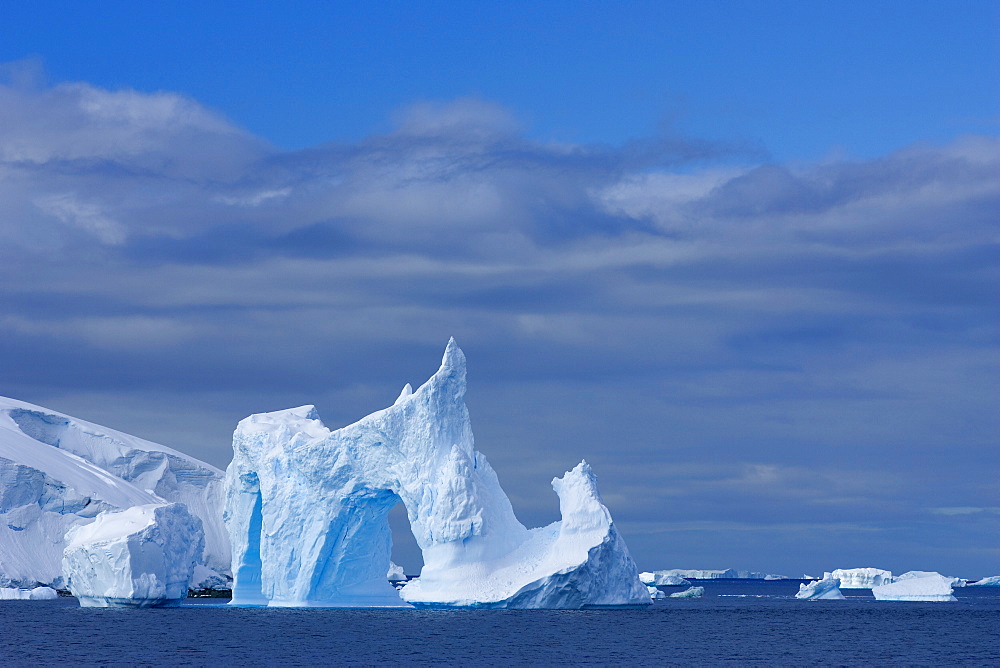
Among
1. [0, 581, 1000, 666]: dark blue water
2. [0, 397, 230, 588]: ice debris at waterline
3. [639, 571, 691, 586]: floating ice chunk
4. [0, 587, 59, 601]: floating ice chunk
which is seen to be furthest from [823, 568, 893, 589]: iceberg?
[0, 587, 59, 601]: floating ice chunk

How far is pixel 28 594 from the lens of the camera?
67.6 m

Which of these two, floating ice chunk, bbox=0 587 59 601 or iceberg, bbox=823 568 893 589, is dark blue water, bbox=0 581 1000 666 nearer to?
floating ice chunk, bbox=0 587 59 601

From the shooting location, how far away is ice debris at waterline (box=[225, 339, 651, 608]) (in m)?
41.9

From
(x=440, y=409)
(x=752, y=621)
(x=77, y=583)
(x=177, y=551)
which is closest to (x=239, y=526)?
(x=177, y=551)

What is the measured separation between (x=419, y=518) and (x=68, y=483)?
35.9 meters

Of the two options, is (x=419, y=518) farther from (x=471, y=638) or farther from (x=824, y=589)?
(x=824, y=589)

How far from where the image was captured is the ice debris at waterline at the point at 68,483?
225 ft

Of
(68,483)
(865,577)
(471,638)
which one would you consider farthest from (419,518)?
(865,577)

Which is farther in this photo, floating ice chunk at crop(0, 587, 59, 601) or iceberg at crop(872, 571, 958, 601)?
iceberg at crop(872, 571, 958, 601)

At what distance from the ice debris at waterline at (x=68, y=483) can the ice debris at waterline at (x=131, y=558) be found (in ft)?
49.6

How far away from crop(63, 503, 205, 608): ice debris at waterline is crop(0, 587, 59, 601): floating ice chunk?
17.8 m

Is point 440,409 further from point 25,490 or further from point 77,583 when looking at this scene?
point 25,490

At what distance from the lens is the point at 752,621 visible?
53.0 metres

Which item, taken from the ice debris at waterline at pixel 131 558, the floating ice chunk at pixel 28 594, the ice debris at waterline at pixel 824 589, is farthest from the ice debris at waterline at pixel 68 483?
the ice debris at waterline at pixel 824 589
